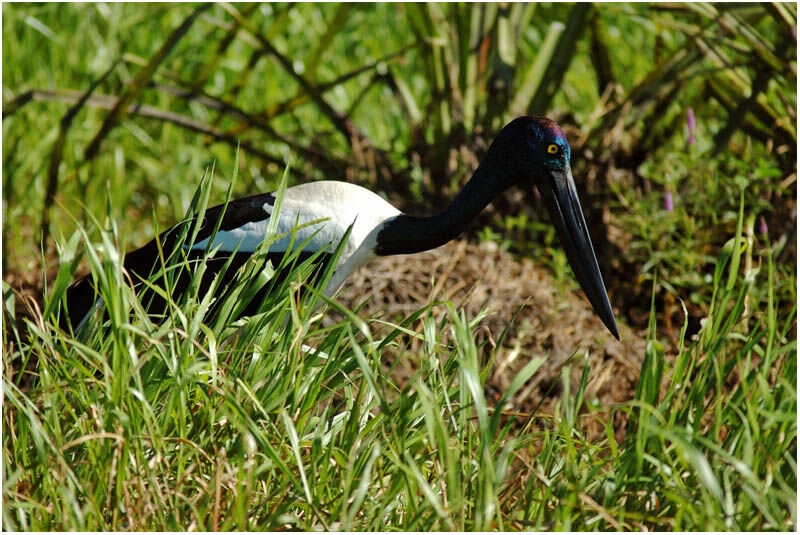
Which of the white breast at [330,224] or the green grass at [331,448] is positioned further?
the white breast at [330,224]

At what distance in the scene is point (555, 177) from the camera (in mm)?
2908

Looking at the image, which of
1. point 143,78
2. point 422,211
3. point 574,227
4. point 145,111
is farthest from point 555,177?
point 145,111

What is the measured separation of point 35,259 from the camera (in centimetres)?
389

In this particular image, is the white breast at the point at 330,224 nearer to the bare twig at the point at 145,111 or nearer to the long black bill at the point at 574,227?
the long black bill at the point at 574,227

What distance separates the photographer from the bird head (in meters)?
2.87

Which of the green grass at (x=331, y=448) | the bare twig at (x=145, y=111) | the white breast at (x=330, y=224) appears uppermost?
the bare twig at (x=145, y=111)

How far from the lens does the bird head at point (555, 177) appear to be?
2865 millimetres

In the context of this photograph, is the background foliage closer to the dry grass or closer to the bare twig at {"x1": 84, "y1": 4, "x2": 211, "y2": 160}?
the bare twig at {"x1": 84, "y1": 4, "x2": 211, "y2": 160}

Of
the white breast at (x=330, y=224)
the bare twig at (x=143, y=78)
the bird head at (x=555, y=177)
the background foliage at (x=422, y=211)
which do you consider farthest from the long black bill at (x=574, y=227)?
the bare twig at (x=143, y=78)

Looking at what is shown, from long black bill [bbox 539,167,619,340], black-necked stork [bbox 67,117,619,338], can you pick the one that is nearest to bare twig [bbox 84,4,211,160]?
black-necked stork [bbox 67,117,619,338]

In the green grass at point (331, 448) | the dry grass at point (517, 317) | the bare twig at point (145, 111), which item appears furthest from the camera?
the bare twig at point (145, 111)

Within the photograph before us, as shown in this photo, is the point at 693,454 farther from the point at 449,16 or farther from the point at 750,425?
the point at 449,16

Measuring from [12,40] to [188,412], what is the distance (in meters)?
3.83

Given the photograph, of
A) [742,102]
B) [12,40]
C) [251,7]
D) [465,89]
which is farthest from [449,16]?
[12,40]
